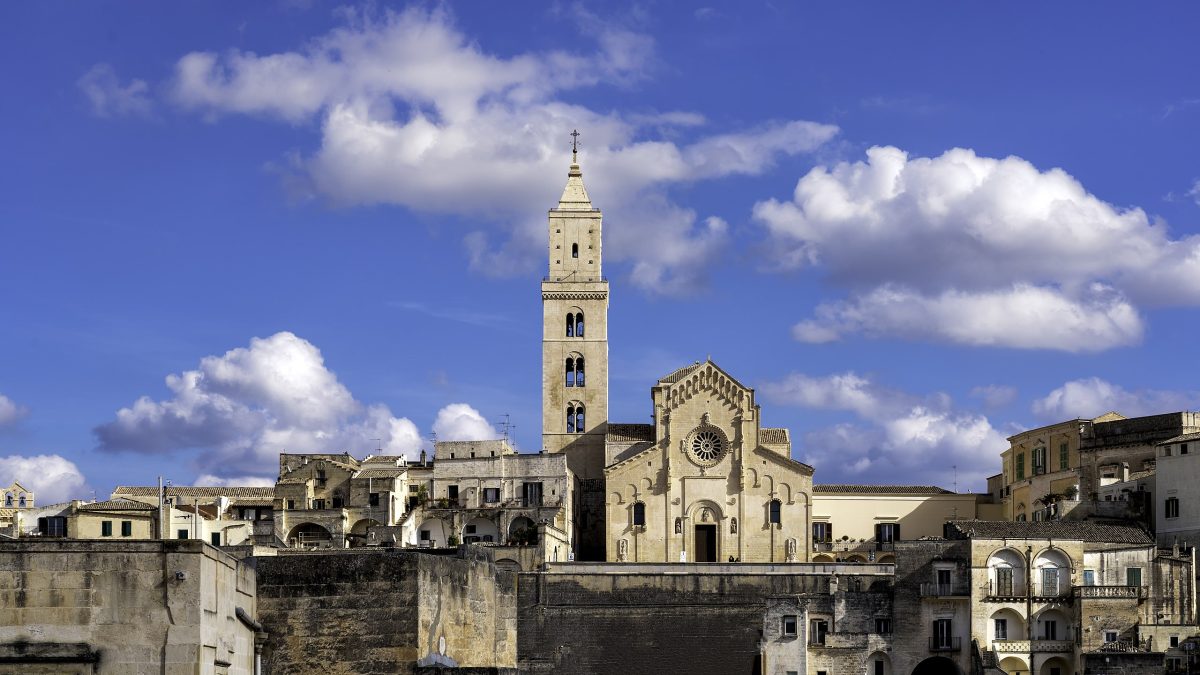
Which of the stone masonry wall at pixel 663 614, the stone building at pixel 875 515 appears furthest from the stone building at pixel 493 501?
the stone building at pixel 875 515

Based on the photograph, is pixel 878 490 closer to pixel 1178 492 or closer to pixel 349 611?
pixel 1178 492

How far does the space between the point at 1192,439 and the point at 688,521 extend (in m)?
22.9

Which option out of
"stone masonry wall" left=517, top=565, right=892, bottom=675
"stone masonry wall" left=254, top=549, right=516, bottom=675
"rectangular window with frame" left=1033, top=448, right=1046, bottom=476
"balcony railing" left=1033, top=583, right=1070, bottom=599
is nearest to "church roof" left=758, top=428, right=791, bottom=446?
"rectangular window with frame" left=1033, top=448, right=1046, bottom=476

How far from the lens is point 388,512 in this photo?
87000 mm

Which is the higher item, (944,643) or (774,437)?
(774,437)

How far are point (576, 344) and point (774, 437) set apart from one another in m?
11.1

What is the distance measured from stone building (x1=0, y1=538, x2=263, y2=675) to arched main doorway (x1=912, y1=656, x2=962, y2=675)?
55.5 m

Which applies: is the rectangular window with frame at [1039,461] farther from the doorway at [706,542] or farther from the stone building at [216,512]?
the stone building at [216,512]

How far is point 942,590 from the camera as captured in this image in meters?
73.6

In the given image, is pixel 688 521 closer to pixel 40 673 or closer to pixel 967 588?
pixel 967 588

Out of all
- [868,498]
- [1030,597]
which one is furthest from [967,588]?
[868,498]

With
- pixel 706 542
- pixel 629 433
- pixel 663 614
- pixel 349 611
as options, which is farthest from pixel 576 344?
pixel 349 611

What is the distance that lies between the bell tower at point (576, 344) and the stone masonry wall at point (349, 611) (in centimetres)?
6587

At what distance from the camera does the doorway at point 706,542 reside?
86.0 meters
